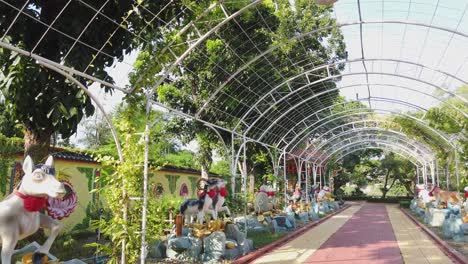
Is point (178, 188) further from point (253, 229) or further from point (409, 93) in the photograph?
point (409, 93)

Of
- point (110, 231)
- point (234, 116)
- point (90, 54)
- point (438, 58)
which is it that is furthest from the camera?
point (234, 116)

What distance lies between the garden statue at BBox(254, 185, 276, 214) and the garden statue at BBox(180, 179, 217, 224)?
541 cm

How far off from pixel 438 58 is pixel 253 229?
730cm

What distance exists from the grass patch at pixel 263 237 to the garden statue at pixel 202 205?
149 cm

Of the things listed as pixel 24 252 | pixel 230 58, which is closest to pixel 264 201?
pixel 230 58

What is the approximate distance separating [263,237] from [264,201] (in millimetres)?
3767

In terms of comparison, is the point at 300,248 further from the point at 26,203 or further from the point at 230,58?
the point at 26,203

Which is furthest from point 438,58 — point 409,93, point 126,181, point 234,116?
point 126,181

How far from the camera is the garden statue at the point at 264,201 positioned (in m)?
15.1

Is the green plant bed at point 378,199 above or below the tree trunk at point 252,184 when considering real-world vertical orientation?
below

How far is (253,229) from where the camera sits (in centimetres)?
1266

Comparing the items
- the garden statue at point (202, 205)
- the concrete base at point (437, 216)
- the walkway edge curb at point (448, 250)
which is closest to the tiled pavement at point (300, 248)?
the garden statue at point (202, 205)

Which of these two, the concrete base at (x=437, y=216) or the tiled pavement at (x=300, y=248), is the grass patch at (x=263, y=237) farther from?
the concrete base at (x=437, y=216)

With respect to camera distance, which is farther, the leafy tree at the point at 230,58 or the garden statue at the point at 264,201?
the garden statue at the point at 264,201
